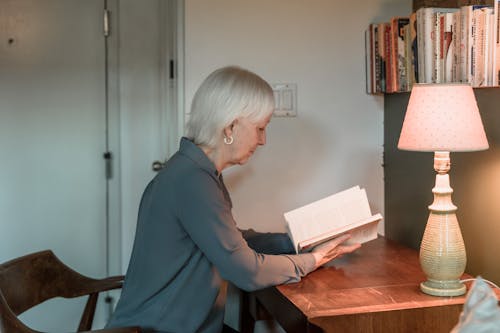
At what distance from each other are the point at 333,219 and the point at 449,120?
1.55 ft

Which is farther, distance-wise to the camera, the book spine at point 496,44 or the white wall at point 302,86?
the white wall at point 302,86

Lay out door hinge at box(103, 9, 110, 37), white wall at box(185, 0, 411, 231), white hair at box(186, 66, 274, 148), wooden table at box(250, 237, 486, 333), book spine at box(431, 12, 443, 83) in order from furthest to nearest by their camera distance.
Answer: door hinge at box(103, 9, 110, 37), white wall at box(185, 0, 411, 231), book spine at box(431, 12, 443, 83), white hair at box(186, 66, 274, 148), wooden table at box(250, 237, 486, 333)

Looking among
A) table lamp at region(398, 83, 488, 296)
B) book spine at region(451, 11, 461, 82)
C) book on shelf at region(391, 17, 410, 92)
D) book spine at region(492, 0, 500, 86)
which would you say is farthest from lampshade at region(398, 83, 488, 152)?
book on shelf at region(391, 17, 410, 92)

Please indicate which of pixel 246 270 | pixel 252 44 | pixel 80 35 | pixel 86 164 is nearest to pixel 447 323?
pixel 246 270

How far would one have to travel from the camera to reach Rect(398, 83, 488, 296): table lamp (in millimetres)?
1470

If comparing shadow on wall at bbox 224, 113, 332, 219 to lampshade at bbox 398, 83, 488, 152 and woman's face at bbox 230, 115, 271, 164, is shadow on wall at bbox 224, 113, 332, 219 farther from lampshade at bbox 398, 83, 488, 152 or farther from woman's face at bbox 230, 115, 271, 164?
lampshade at bbox 398, 83, 488, 152

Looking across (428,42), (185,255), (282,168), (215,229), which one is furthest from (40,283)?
(428,42)

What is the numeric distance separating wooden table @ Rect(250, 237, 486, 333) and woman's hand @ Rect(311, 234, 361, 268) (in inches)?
1.8

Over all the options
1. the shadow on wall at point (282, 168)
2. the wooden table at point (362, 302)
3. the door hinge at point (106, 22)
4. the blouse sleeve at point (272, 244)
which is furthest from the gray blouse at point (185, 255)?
the door hinge at point (106, 22)

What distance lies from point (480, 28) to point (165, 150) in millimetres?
1375

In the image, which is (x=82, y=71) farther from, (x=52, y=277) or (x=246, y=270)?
(x=246, y=270)

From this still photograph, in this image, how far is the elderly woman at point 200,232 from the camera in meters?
1.46

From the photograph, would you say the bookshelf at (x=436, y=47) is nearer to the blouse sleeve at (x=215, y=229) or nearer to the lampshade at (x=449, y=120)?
the lampshade at (x=449, y=120)

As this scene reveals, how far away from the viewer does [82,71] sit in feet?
8.21
